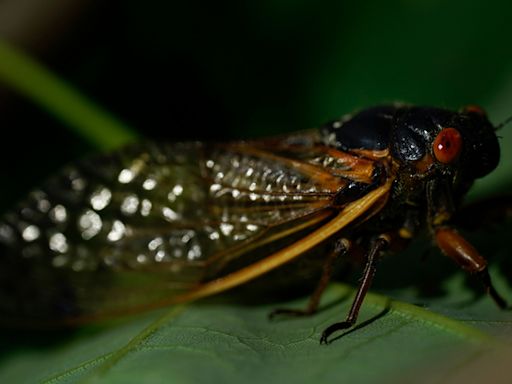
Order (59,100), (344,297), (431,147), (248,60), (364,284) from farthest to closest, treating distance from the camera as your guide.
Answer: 1. (248,60)
2. (59,100)
3. (344,297)
4. (431,147)
5. (364,284)

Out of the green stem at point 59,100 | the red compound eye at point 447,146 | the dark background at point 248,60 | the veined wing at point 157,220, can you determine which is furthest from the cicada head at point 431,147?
the green stem at point 59,100

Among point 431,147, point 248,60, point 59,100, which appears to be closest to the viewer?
point 431,147

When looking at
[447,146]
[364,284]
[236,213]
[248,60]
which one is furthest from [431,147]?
[248,60]

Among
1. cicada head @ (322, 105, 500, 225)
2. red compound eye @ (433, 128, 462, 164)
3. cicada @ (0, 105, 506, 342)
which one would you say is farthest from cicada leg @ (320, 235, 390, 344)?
red compound eye @ (433, 128, 462, 164)

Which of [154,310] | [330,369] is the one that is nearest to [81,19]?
[154,310]

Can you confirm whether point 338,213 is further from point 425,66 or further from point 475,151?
point 425,66

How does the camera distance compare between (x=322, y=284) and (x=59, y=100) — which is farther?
(x=59, y=100)

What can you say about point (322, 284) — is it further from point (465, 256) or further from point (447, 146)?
point (447, 146)

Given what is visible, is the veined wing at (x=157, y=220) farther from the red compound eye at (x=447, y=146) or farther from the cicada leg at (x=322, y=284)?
the red compound eye at (x=447, y=146)
